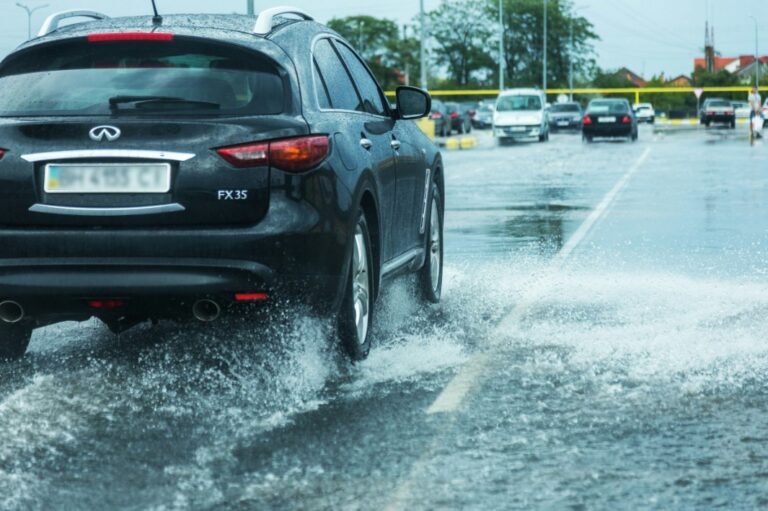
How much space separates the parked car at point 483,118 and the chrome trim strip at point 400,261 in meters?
76.1

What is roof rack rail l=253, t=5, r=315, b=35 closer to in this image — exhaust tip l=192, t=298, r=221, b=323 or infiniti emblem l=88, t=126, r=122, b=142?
infiniti emblem l=88, t=126, r=122, b=142

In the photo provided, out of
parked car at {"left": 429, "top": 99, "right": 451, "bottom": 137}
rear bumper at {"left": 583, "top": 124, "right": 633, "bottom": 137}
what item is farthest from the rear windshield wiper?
parked car at {"left": 429, "top": 99, "right": 451, "bottom": 137}

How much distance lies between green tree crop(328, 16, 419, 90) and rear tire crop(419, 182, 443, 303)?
479ft

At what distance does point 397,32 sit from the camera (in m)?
161

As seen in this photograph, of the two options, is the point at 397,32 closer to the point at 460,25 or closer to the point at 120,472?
the point at 460,25

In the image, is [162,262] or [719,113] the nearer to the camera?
[162,262]

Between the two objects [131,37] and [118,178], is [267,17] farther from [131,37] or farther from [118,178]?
[118,178]

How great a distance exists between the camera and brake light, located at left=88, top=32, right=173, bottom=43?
6.61 m

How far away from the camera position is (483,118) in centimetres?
8481

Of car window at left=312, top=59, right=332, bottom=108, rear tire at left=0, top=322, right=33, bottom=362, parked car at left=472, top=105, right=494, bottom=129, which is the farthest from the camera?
parked car at left=472, top=105, right=494, bottom=129

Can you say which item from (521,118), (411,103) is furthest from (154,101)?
(521,118)

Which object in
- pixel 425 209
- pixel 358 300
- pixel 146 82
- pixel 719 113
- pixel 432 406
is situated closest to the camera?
pixel 432 406

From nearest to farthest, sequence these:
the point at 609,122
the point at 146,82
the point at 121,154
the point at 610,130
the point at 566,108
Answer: the point at 121,154 < the point at 146,82 < the point at 609,122 < the point at 610,130 < the point at 566,108

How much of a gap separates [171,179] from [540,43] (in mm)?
151584
